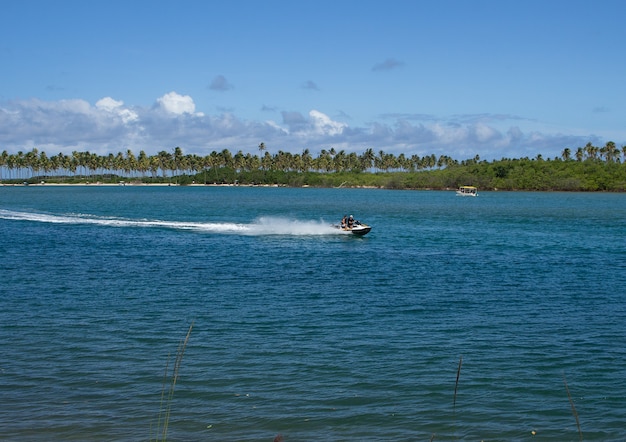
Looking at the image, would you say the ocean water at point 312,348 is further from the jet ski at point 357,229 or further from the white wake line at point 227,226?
the white wake line at point 227,226

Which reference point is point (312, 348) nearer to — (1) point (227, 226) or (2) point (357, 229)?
(2) point (357, 229)

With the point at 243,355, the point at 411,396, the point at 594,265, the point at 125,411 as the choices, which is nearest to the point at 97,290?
the point at 243,355

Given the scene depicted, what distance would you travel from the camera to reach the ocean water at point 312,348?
47.8 feet

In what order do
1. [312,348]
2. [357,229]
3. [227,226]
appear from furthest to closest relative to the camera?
[227,226], [357,229], [312,348]

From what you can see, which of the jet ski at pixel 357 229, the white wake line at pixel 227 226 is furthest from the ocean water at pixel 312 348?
the white wake line at pixel 227 226

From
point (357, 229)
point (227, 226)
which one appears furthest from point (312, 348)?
point (227, 226)

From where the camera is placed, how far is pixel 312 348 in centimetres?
2027

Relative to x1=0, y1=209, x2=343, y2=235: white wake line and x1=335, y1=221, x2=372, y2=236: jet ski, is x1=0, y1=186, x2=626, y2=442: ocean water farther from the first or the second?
x1=0, y1=209, x2=343, y2=235: white wake line

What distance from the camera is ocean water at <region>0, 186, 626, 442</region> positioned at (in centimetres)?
1456

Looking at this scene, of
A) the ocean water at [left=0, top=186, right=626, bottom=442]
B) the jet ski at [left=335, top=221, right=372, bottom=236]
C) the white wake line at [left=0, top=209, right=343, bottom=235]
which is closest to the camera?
the ocean water at [left=0, top=186, right=626, bottom=442]

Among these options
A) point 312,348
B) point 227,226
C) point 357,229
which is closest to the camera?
point 312,348

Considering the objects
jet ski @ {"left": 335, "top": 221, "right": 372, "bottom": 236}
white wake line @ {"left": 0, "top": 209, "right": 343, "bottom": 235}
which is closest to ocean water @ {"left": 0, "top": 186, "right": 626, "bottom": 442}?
jet ski @ {"left": 335, "top": 221, "right": 372, "bottom": 236}

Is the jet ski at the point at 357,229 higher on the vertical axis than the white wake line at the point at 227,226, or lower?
higher

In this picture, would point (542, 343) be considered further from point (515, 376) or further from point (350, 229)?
point (350, 229)
